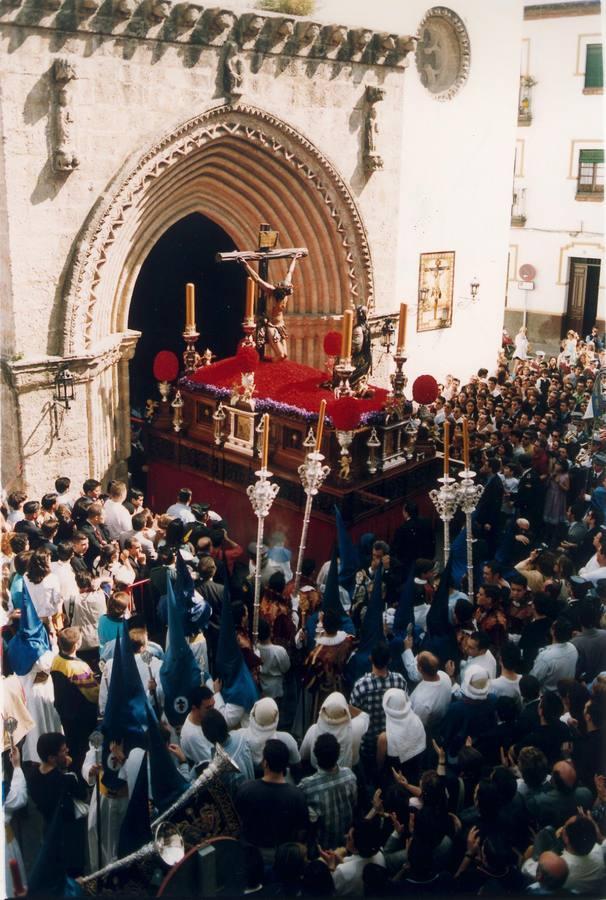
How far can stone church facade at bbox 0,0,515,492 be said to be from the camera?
36.0ft

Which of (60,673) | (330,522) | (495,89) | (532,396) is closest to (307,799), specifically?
(60,673)

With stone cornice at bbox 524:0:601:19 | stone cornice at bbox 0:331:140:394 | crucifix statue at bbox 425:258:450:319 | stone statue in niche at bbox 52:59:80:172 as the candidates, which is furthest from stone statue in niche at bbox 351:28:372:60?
stone cornice at bbox 524:0:601:19

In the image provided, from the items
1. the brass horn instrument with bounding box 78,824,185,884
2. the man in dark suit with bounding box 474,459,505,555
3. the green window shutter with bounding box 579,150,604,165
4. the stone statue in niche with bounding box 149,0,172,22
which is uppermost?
the stone statue in niche with bounding box 149,0,172,22

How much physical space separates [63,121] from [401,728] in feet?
26.3

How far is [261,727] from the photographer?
6094 mm

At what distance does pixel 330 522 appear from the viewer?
36.7ft

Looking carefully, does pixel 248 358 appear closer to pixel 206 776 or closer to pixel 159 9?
pixel 159 9

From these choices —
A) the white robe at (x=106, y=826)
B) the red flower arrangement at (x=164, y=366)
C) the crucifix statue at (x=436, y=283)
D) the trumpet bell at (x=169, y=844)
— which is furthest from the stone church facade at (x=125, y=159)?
the trumpet bell at (x=169, y=844)

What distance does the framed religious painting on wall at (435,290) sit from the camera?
55.5 feet

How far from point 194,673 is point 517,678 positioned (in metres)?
2.26

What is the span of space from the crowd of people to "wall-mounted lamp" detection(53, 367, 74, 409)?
1.83 metres

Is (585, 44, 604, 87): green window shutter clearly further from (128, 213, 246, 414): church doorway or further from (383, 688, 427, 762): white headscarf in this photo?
(383, 688, 427, 762): white headscarf

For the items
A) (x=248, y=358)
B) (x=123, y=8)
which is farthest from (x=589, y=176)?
(x=123, y=8)

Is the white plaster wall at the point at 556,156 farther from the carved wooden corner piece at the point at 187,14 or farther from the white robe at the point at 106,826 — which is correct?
the white robe at the point at 106,826
